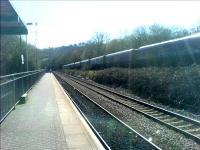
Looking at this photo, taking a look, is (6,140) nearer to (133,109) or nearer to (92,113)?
(92,113)

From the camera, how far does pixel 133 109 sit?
1522cm

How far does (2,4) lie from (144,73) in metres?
16.1

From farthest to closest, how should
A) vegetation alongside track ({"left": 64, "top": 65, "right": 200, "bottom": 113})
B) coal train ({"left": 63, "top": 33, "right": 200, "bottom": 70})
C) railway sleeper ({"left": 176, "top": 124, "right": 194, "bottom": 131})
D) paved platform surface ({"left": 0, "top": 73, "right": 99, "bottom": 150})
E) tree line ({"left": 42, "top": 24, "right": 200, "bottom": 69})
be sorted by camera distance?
tree line ({"left": 42, "top": 24, "right": 200, "bottom": 69})
coal train ({"left": 63, "top": 33, "right": 200, "bottom": 70})
vegetation alongside track ({"left": 64, "top": 65, "right": 200, "bottom": 113})
railway sleeper ({"left": 176, "top": 124, "right": 194, "bottom": 131})
paved platform surface ({"left": 0, "top": 73, "right": 99, "bottom": 150})

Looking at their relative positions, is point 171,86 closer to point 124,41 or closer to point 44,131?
point 44,131

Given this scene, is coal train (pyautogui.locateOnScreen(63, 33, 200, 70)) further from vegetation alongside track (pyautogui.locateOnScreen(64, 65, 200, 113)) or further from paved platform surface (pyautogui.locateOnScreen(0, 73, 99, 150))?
paved platform surface (pyautogui.locateOnScreen(0, 73, 99, 150))

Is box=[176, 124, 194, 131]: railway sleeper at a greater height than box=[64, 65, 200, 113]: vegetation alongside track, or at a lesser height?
lesser

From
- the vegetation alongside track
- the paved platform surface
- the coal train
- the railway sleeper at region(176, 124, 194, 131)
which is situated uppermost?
the coal train

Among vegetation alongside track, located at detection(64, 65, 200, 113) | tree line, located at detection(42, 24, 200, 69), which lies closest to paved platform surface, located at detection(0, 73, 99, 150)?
vegetation alongside track, located at detection(64, 65, 200, 113)

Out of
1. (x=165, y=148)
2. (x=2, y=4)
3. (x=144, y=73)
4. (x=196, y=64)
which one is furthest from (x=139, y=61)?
(x=165, y=148)

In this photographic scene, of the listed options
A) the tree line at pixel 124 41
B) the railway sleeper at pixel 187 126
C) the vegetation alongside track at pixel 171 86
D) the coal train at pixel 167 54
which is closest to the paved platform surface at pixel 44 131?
the railway sleeper at pixel 187 126

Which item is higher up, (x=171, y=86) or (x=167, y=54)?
(x=167, y=54)

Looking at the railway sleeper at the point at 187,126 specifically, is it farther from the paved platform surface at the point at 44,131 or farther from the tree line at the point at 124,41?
the tree line at the point at 124,41

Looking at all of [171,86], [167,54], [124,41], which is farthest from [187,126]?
[124,41]

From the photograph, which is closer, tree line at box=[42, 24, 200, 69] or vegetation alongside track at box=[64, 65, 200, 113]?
vegetation alongside track at box=[64, 65, 200, 113]
